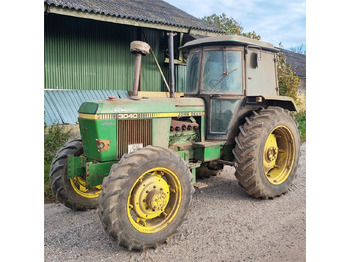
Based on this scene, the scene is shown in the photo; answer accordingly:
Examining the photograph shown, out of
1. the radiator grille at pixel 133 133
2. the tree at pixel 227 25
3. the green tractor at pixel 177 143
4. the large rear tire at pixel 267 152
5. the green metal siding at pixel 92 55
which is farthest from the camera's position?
the tree at pixel 227 25

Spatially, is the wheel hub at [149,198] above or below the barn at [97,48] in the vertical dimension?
below

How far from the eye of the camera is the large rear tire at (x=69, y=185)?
3742 mm

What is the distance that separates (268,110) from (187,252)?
2.45 m

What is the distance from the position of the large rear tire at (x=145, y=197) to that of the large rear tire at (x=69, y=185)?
1057 mm

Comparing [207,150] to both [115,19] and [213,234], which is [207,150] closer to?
[213,234]

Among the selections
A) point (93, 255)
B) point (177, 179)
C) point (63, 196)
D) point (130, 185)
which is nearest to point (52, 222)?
point (63, 196)

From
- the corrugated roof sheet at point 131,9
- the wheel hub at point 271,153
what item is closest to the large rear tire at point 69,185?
the wheel hub at point 271,153

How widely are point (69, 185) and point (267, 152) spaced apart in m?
2.83

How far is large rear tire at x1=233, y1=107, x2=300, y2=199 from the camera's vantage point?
4.14 meters

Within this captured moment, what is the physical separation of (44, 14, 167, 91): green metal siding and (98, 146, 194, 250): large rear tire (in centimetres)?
384

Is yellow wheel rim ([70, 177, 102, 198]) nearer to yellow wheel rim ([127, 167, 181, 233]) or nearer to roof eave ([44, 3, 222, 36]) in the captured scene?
yellow wheel rim ([127, 167, 181, 233])

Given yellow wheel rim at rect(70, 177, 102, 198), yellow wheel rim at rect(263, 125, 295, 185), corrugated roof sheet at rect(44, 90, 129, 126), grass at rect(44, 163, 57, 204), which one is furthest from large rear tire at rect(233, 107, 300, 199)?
corrugated roof sheet at rect(44, 90, 129, 126)

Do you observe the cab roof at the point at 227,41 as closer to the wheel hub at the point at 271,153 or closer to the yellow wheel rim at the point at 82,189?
the wheel hub at the point at 271,153

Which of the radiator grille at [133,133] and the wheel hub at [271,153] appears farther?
the wheel hub at [271,153]
